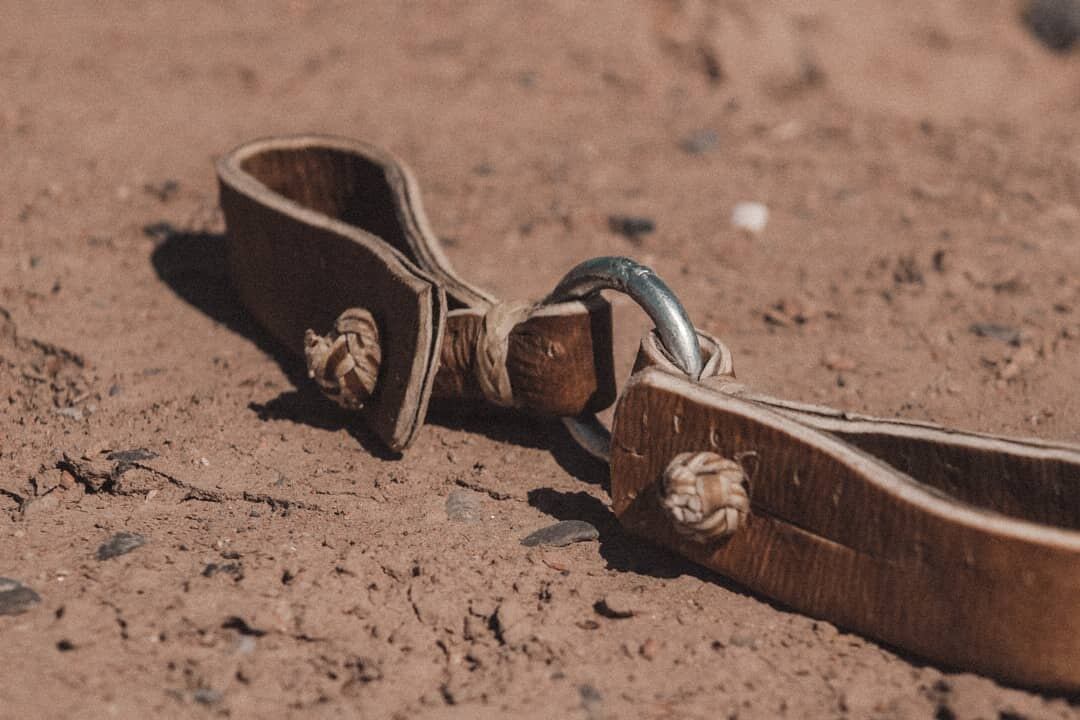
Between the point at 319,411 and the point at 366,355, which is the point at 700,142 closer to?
the point at 319,411

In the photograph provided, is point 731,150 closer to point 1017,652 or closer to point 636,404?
point 636,404

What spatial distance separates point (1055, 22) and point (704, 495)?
7.52 meters

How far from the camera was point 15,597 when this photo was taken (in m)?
2.81

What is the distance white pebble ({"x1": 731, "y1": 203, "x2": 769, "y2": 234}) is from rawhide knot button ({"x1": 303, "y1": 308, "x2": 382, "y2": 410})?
2135 millimetres

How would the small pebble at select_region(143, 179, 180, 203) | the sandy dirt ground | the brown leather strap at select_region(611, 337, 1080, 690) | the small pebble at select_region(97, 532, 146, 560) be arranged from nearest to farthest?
1. the brown leather strap at select_region(611, 337, 1080, 690)
2. the sandy dirt ground
3. the small pebble at select_region(97, 532, 146, 560)
4. the small pebble at select_region(143, 179, 180, 203)

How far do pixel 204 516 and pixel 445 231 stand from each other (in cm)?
214

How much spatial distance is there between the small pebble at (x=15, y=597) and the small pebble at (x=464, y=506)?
1.02 meters

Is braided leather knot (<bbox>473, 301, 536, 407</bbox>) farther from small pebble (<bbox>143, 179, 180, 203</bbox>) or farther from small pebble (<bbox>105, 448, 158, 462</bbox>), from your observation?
small pebble (<bbox>143, 179, 180, 203</bbox>)

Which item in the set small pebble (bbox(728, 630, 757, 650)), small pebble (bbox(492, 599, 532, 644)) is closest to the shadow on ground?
small pebble (bbox(492, 599, 532, 644))

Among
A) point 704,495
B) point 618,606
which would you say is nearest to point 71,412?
point 618,606

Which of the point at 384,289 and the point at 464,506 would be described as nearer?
the point at 464,506

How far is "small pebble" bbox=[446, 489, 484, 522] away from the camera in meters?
3.24

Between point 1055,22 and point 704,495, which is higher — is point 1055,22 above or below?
above

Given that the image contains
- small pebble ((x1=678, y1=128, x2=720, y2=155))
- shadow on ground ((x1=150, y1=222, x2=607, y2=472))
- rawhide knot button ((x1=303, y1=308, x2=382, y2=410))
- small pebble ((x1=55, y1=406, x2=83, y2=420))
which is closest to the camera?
rawhide knot button ((x1=303, y1=308, x2=382, y2=410))
